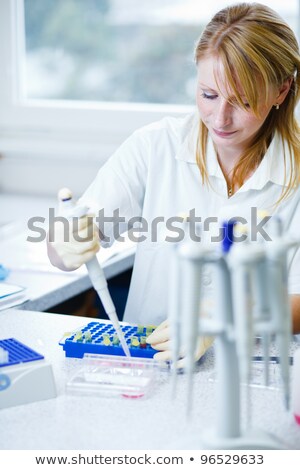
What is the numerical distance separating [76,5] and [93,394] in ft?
6.80

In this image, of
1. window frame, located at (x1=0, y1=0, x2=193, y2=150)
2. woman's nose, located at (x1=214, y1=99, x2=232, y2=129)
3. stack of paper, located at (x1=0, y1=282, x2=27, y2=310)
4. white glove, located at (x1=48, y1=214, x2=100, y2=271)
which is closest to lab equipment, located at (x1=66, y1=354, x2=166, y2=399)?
white glove, located at (x1=48, y1=214, x2=100, y2=271)

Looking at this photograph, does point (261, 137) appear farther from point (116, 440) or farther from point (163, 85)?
point (163, 85)

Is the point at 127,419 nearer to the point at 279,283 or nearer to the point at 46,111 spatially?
the point at 279,283

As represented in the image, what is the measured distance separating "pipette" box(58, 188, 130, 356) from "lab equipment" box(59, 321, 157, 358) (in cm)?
2

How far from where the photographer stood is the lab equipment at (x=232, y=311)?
992 mm

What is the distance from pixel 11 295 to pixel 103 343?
1.56 ft

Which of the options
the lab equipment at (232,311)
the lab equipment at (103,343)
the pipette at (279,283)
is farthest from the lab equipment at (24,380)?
the pipette at (279,283)

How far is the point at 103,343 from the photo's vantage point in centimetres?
148

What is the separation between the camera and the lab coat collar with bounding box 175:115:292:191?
1860 mm

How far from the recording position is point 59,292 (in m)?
1.98

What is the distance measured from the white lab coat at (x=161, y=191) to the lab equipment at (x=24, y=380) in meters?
0.61

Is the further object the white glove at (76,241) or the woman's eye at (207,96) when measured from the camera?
the woman's eye at (207,96)

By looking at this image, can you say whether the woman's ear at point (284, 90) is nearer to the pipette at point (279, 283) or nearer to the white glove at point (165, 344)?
the white glove at point (165, 344)

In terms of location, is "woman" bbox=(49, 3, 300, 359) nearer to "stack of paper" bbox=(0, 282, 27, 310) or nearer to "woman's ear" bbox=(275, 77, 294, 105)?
"woman's ear" bbox=(275, 77, 294, 105)
